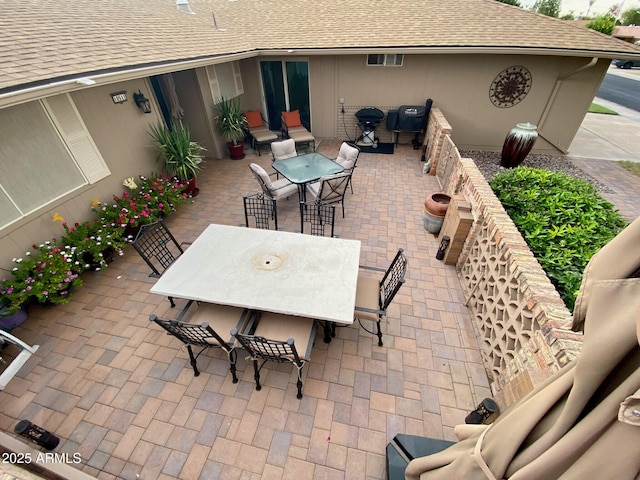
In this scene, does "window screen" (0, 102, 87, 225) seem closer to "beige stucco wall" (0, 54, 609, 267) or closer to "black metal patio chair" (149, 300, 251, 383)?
"beige stucco wall" (0, 54, 609, 267)

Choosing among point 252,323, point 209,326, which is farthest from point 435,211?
point 209,326

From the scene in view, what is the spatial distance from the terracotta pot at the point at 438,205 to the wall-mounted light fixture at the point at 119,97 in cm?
591

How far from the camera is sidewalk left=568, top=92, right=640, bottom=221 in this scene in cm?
676

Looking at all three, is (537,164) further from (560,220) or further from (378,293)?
(378,293)

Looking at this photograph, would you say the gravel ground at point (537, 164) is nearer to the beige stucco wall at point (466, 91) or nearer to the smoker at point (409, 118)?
the beige stucco wall at point (466, 91)

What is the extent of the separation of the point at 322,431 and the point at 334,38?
30.7 feet

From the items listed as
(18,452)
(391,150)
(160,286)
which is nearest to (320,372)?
(160,286)

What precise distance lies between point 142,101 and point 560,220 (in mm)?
7253

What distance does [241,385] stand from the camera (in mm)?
2961

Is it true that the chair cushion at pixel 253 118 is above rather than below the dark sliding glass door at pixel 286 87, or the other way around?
below

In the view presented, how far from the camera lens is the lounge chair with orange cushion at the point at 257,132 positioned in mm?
8180

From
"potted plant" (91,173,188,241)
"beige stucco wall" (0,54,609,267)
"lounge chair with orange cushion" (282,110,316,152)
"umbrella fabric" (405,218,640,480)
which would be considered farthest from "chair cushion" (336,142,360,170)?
"umbrella fabric" (405,218,640,480)

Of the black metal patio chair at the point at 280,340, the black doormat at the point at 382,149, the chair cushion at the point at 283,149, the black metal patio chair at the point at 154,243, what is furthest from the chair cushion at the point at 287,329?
the black doormat at the point at 382,149

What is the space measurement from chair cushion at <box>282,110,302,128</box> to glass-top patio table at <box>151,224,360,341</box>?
20.0 ft
